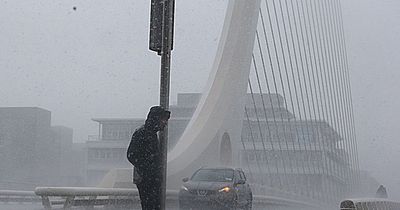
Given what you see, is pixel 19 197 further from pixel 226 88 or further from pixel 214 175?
pixel 214 175

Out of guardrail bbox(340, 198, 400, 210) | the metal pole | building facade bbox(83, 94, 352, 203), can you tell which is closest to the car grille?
guardrail bbox(340, 198, 400, 210)

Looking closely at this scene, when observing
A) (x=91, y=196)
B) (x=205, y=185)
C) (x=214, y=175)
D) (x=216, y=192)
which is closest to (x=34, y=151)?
(x=91, y=196)

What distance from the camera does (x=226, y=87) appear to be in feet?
67.9

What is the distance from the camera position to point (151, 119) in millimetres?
5984

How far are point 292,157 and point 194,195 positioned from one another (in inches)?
529

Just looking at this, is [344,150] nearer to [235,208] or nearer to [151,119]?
[235,208]

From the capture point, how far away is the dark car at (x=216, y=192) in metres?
13.5

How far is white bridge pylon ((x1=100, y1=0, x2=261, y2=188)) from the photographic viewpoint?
2031 cm

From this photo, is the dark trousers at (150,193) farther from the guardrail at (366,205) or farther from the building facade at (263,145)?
the building facade at (263,145)

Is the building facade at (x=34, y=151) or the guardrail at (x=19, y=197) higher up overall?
the building facade at (x=34, y=151)

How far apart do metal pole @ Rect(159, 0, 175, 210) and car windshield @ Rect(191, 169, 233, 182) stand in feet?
28.7

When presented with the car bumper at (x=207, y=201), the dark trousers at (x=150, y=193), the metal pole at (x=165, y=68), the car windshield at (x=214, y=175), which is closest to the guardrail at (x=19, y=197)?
the car windshield at (x=214, y=175)

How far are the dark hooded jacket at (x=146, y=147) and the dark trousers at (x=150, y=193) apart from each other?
0.21 feet

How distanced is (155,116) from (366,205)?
254 inches
